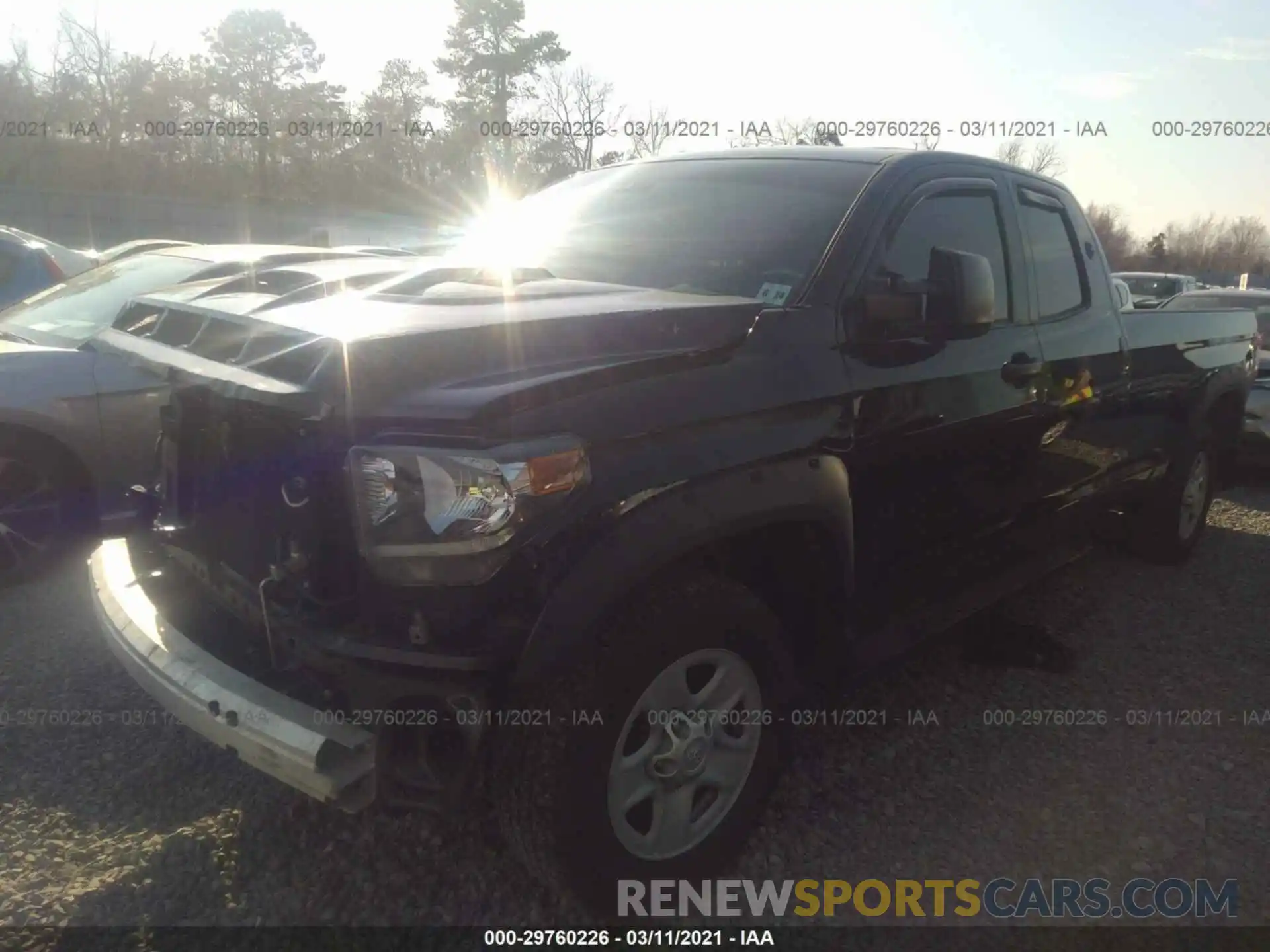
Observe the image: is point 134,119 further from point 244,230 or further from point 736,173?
point 736,173

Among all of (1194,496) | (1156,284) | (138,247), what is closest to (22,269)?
(138,247)

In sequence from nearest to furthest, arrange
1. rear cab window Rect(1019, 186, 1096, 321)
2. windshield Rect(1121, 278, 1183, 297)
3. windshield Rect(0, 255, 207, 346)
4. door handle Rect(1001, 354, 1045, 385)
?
1. door handle Rect(1001, 354, 1045, 385)
2. rear cab window Rect(1019, 186, 1096, 321)
3. windshield Rect(0, 255, 207, 346)
4. windshield Rect(1121, 278, 1183, 297)

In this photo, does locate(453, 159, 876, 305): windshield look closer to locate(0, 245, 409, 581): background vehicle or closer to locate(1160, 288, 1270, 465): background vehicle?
locate(0, 245, 409, 581): background vehicle

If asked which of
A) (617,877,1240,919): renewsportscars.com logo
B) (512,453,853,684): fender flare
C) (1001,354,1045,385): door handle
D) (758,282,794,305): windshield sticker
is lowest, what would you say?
(617,877,1240,919): renewsportscars.com logo

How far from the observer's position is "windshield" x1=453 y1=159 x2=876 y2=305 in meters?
2.99

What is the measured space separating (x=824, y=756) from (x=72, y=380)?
148 inches

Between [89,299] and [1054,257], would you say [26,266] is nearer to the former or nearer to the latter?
[89,299]

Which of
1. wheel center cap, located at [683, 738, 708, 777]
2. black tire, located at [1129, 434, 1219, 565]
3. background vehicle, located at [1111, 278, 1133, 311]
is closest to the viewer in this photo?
wheel center cap, located at [683, 738, 708, 777]

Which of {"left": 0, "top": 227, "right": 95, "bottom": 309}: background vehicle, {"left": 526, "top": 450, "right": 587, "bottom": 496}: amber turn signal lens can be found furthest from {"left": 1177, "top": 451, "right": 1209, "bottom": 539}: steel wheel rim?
{"left": 0, "top": 227, "right": 95, "bottom": 309}: background vehicle

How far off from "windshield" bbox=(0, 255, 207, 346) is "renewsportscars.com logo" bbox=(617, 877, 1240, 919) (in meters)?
4.12

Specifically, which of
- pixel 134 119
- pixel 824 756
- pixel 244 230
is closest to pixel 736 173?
pixel 824 756

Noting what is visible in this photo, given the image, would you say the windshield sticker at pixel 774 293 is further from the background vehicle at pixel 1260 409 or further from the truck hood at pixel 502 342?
the background vehicle at pixel 1260 409

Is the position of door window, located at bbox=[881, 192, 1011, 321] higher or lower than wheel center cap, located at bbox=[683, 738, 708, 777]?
higher

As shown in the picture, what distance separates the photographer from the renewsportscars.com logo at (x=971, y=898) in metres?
2.62
